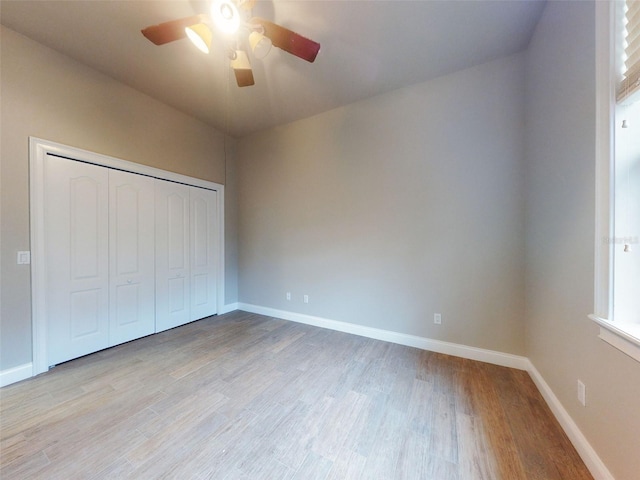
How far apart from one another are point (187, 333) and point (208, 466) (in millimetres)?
2086

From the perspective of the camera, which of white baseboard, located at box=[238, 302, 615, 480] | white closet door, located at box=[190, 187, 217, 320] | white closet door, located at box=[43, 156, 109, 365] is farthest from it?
white closet door, located at box=[190, 187, 217, 320]

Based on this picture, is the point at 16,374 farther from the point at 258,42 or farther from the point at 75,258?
the point at 258,42

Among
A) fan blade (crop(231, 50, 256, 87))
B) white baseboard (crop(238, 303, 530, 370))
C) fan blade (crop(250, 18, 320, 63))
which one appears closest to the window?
white baseboard (crop(238, 303, 530, 370))

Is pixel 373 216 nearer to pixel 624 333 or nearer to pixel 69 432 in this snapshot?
pixel 624 333

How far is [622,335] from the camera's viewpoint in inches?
39.8

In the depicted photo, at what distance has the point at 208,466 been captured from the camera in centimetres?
125

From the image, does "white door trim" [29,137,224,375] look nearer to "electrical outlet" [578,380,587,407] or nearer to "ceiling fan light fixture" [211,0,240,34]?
"ceiling fan light fixture" [211,0,240,34]

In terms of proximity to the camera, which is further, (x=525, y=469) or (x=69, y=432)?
(x=69, y=432)

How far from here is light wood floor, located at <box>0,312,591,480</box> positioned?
4.07 feet

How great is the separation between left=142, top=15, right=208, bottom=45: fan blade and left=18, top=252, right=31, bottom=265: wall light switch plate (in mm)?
2137

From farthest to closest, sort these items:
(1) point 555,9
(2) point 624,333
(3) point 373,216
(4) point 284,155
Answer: (4) point 284,155
(3) point 373,216
(1) point 555,9
(2) point 624,333

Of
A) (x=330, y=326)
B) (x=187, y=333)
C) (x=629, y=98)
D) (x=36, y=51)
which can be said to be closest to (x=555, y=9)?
(x=629, y=98)

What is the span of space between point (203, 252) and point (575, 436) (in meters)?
4.04

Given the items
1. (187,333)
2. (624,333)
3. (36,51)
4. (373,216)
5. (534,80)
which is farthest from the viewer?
(187,333)
